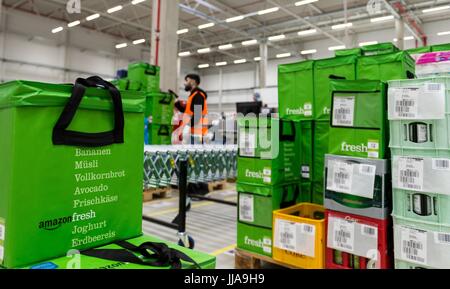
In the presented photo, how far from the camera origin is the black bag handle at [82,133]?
40.6 inches

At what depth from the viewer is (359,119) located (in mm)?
2293

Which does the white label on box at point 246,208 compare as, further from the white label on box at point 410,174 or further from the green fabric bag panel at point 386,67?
the green fabric bag panel at point 386,67

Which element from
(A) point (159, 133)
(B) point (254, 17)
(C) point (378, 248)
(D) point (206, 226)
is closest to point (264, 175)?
(C) point (378, 248)

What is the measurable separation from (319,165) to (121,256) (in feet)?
7.57

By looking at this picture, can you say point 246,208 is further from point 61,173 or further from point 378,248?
point 61,173

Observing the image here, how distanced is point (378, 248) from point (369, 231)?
12 cm

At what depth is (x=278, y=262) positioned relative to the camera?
109 inches

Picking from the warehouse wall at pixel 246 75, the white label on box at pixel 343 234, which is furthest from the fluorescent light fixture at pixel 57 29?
the white label on box at pixel 343 234

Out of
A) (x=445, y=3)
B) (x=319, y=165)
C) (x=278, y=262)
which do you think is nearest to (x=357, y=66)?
(x=319, y=165)

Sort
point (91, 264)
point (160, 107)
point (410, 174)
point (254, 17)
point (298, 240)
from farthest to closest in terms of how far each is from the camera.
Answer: point (254, 17), point (160, 107), point (298, 240), point (410, 174), point (91, 264)

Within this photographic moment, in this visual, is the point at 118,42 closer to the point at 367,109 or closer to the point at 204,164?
the point at 204,164

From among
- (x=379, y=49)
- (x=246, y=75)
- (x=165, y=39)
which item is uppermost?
(x=246, y=75)

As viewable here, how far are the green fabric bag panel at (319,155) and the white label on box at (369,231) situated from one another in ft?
2.70

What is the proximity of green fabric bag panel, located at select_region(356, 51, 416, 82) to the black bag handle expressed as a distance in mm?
2185
